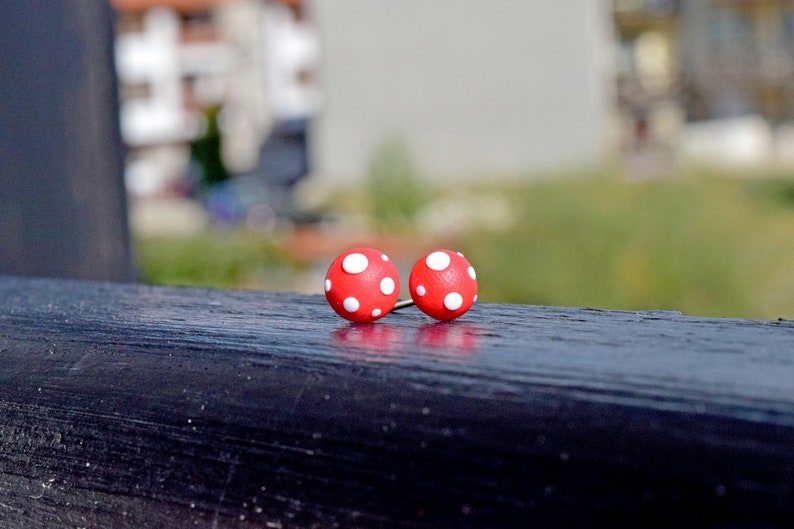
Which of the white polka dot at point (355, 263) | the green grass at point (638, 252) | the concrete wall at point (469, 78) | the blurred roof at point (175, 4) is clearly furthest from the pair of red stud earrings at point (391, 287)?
the blurred roof at point (175, 4)

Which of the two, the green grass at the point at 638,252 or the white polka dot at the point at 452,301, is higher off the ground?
the white polka dot at the point at 452,301

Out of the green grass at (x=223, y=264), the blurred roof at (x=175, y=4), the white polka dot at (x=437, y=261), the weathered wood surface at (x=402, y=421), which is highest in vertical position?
the blurred roof at (x=175, y=4)

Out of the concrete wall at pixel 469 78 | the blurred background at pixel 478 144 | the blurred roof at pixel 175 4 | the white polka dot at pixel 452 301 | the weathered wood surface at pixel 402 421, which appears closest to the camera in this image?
the weathered wood surface at pixel 402 421

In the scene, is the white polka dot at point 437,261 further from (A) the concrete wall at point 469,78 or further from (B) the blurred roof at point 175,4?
(B) the blurred roof at point 175,4

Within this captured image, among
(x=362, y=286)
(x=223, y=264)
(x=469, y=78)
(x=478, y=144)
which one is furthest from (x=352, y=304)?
(x=478, y=144)

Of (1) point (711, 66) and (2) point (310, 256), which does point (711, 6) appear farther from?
(2) point (310, 256)

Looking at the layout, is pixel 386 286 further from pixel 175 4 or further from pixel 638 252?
pixel 175 4
